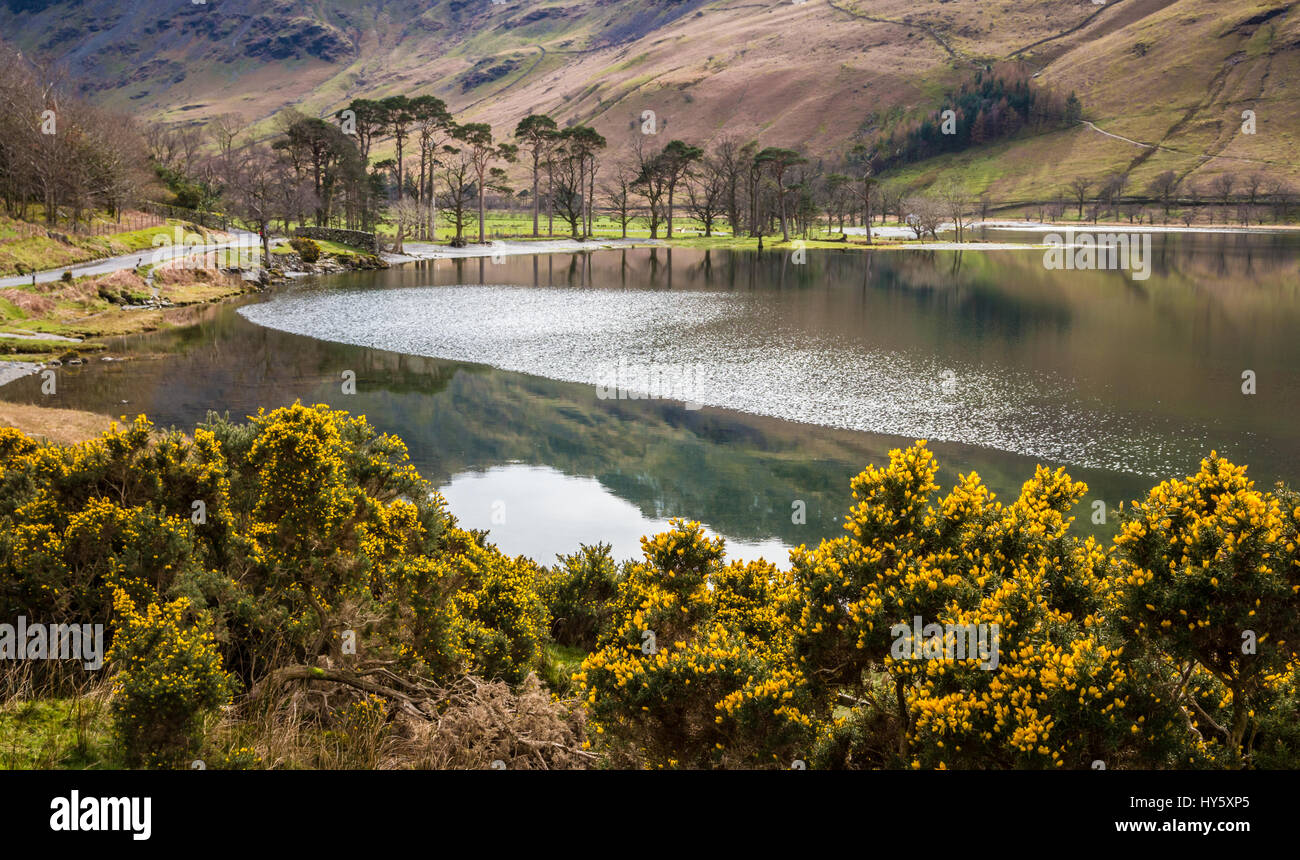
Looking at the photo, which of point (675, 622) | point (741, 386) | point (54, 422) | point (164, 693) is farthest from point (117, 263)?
point (675, 622)

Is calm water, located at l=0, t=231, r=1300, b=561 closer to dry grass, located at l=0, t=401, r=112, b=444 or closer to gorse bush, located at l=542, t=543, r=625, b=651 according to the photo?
dry grass, located at l=0, t=401, r=112, b=444

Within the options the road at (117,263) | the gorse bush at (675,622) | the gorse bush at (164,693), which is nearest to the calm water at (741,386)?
the road at (117,263)

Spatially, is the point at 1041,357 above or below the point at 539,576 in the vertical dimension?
above

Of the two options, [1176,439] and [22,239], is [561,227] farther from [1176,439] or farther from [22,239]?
[1176,439]

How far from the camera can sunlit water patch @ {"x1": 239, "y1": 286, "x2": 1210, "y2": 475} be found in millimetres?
24203

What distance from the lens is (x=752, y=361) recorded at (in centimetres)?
3512

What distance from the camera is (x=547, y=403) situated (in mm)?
28938

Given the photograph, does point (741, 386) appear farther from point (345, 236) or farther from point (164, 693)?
point (345, 236)

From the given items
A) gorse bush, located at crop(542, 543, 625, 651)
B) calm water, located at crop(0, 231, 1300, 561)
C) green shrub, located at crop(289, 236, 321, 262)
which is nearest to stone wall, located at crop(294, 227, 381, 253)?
green shrub, located at crop(289, 236, 321, 262)

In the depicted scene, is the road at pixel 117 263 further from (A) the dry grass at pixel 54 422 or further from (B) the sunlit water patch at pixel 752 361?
(A) the dry grass at pixel 54 422

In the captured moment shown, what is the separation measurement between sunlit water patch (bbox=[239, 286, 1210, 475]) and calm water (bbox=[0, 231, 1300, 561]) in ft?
0.48

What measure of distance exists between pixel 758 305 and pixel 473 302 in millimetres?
17688

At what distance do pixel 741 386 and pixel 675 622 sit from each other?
23105mm

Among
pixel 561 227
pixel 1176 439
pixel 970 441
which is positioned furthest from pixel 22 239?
pixel 561 227
